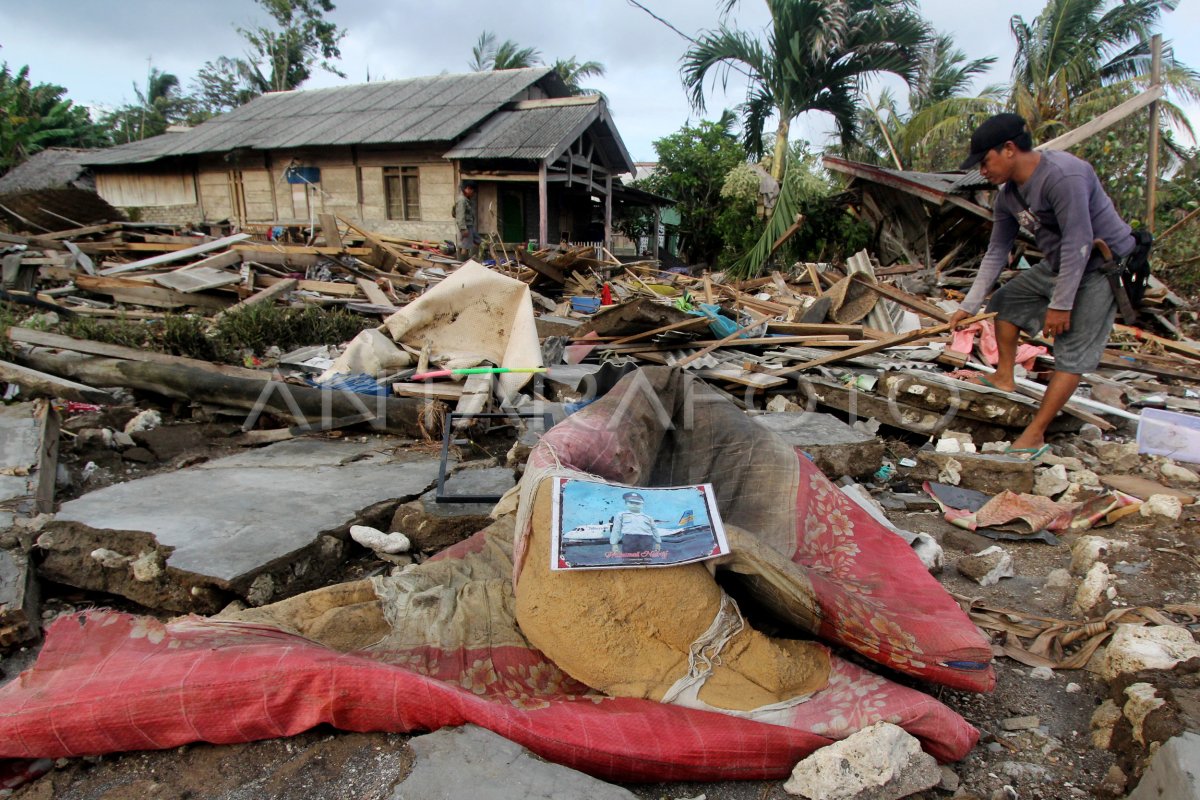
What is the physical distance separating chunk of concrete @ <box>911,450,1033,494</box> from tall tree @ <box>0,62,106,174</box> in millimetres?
30674

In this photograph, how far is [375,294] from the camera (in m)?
7.62

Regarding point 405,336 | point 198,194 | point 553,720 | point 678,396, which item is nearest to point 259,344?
point 405,336

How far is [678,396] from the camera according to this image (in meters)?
2.61

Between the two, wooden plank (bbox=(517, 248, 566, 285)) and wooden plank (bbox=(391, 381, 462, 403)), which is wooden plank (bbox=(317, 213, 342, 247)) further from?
wooden plank (bbox=(391, 381, 462, 403))

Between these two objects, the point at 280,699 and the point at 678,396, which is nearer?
the point at 280,699

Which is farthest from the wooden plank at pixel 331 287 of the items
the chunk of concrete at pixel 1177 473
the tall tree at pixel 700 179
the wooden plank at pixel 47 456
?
the tall tree at pixel 700 179

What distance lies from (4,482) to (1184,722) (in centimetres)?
469

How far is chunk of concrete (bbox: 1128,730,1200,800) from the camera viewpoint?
1.24 metres

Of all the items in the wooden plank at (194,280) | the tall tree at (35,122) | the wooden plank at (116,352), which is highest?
the tall tree at (35,122)

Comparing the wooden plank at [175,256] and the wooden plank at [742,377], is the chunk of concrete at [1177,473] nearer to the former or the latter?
the wooden plank at [742,377]

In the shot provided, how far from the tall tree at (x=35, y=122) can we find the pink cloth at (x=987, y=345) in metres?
30.2

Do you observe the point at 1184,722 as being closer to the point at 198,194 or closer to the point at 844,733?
the point at 844,733

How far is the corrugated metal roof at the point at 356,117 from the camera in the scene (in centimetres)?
1382

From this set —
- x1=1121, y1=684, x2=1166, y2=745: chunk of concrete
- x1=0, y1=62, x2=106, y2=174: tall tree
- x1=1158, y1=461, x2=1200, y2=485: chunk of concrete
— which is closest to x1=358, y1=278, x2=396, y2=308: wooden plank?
x1=1158, y1=461, x2=1200, y2=485: chunk of concrete
